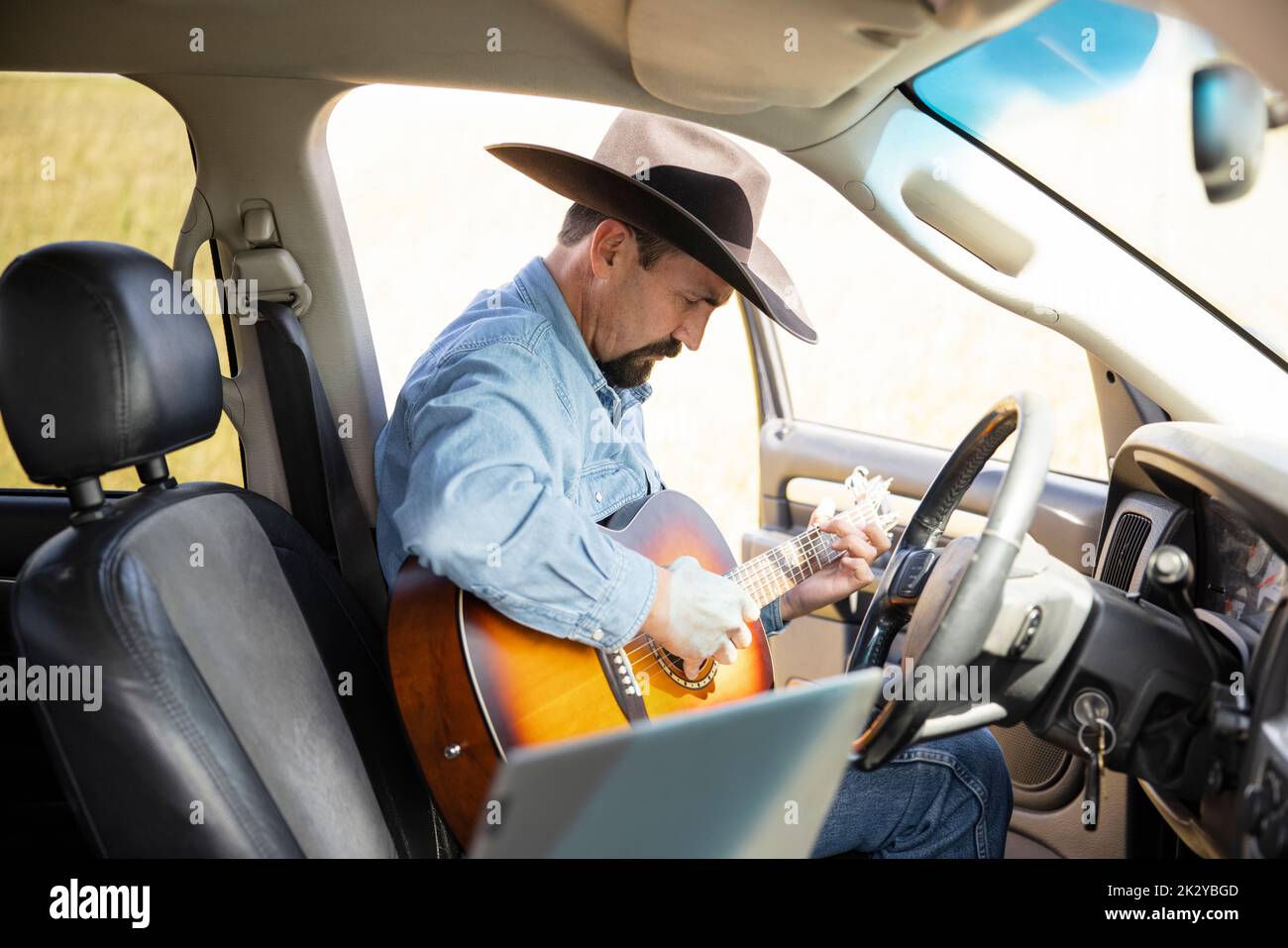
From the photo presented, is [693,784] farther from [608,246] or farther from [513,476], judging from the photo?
[608,246]

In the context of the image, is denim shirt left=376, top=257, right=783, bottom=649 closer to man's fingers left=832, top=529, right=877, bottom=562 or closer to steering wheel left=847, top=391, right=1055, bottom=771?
steering wheel left=847, top=391, right=1055, bottom=771

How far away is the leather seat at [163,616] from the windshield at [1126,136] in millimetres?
1161

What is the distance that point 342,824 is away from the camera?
55.7 inches

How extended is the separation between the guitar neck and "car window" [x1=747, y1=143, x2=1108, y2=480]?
59cm

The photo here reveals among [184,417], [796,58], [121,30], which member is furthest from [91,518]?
[796,58]

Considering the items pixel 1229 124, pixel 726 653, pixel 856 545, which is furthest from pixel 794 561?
pixel 1229 124

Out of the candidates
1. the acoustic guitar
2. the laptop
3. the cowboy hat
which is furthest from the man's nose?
the laptop

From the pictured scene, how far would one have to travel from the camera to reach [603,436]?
1933 mm

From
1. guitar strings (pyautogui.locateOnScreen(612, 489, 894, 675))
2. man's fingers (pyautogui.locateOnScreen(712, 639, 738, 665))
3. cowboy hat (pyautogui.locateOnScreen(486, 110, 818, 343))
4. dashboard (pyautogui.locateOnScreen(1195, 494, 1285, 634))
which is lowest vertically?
man's fingers (pyautogui.locateOnScreen(712, 639, 738, 665))

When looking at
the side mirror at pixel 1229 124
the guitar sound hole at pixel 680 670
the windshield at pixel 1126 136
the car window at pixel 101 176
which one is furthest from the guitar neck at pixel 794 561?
the car window at pixel 101 176

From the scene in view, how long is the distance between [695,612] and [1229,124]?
959 mm

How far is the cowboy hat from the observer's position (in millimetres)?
1724
